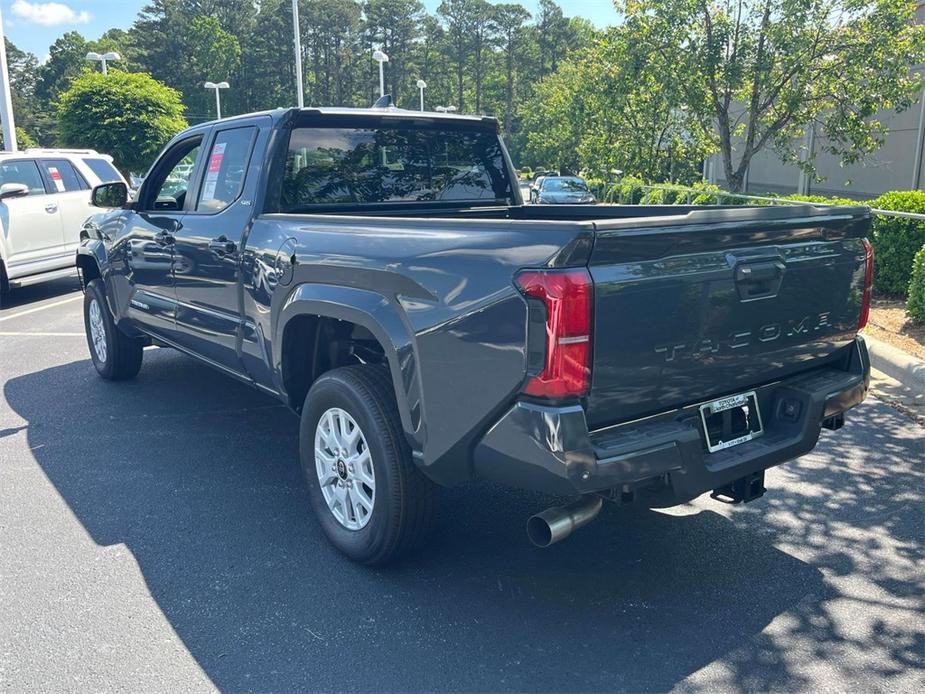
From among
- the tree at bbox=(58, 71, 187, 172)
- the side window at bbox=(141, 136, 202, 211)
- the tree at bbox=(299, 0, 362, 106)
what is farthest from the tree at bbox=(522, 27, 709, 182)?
the tree at bbox=(299, 0, 362, 106)

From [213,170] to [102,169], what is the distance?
8773 mm

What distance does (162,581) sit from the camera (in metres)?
3.71

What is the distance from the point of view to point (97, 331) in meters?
7.09

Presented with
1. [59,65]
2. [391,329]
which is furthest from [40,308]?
[59,65]

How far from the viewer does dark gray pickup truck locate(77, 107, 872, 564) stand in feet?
9.38

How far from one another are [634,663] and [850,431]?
3.37 m

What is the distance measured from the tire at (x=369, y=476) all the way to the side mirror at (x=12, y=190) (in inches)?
338

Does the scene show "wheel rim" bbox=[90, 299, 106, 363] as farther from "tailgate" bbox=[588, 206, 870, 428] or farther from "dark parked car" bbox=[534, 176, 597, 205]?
"dark parked car" bbox=[534, 176, 597, 205]

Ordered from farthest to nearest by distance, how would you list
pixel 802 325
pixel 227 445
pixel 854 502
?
pixel 227 445 → pixel 854 502 → pixel 802 325

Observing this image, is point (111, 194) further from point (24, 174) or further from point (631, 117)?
point (631, 117)

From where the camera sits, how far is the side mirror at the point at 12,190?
34.9 feet

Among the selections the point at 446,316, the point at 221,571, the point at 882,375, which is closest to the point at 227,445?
the point at 221,571

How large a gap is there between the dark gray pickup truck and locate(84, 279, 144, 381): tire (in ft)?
6.80

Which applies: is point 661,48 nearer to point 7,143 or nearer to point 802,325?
point 802,325
